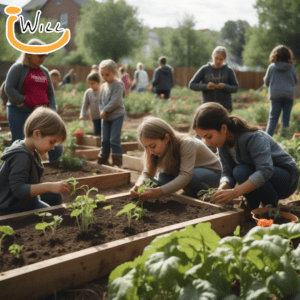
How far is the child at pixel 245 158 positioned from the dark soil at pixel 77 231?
0.36m

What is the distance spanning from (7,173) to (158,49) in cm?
3540

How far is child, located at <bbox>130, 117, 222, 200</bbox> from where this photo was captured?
296cm

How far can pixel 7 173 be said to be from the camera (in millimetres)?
2564

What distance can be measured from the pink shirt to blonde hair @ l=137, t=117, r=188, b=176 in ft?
5.78

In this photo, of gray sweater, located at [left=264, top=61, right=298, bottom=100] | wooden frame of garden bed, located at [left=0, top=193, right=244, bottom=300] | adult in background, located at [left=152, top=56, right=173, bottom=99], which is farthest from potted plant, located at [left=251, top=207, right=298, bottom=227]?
adult in background, located at [left=152, top=56, right=173, bottom=99]

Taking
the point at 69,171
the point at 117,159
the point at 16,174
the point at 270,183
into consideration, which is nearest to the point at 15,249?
the point at 16,174

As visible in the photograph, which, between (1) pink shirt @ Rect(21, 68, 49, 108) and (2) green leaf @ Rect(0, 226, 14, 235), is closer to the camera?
(2) green leaf @ Rect(0, 226, 14, 235)

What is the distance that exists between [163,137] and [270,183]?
0.99m

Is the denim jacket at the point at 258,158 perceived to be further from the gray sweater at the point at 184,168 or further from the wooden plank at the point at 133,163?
the wooden plank at the point at 133,163

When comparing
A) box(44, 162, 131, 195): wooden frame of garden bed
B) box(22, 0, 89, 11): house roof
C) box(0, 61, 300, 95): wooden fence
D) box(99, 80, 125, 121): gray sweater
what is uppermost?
box(22, 0, 89, 11): house roof

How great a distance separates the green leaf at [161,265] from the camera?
125cm

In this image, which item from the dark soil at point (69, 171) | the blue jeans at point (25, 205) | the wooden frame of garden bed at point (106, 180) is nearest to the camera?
the blue jeans at point (25, 205)

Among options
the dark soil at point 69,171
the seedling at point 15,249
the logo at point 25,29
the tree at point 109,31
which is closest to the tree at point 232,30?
the tree at point 109,31

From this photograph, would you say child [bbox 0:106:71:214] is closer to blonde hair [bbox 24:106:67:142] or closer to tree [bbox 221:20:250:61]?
blonde hair [bbox 24:106:67:142]
